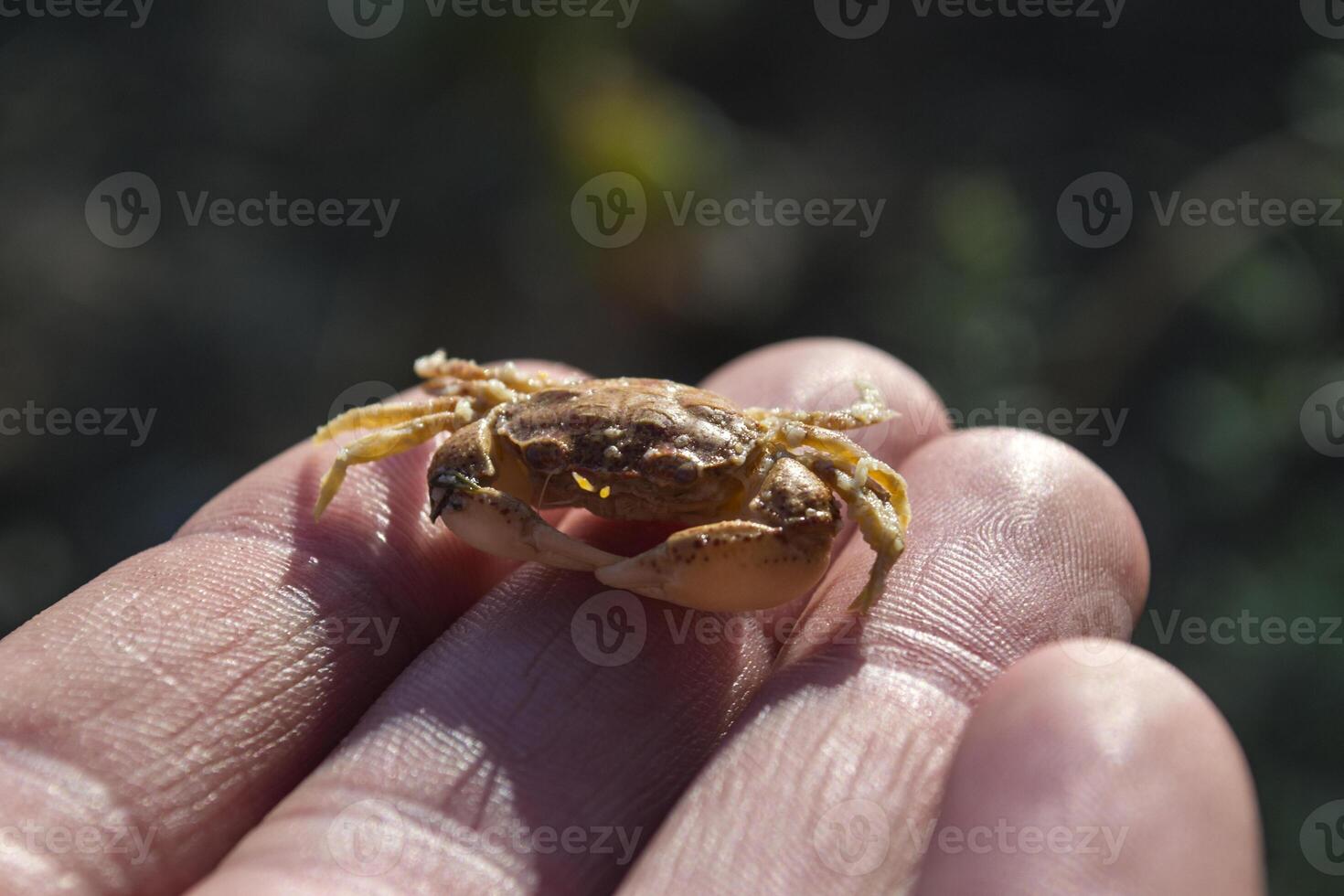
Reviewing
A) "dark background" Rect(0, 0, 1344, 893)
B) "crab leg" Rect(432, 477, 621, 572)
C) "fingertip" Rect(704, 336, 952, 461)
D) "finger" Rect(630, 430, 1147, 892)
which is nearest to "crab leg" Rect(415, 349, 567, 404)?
"crab leg" Rect(432, 477, 621, 572)

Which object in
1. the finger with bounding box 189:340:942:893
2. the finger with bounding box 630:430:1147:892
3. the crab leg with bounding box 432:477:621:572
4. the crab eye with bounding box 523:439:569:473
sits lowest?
the finger with bounding box 189:340:942:893

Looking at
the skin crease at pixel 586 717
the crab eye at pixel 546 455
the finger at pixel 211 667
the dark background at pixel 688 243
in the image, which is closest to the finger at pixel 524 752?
the skin crease at pixel 586 717

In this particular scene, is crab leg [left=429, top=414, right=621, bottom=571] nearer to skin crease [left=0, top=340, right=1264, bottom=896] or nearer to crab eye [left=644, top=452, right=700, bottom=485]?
skin crease [left=0, top=340, right=1264, bottom=896]

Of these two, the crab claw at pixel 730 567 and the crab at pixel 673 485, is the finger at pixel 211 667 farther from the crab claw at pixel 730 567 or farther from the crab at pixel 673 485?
the crab claw at pixel 730 567

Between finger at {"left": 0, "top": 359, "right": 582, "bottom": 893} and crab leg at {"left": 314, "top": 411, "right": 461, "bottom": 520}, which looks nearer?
finger at {"left": 0, "top": 359, "right": 582, "bottom": 893}

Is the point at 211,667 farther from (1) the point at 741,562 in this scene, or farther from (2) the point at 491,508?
(1) the point at 741,562

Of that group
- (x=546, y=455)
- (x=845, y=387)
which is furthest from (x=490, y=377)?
(x=845, y=387)

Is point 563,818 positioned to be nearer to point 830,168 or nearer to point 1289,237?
point 1289,237
